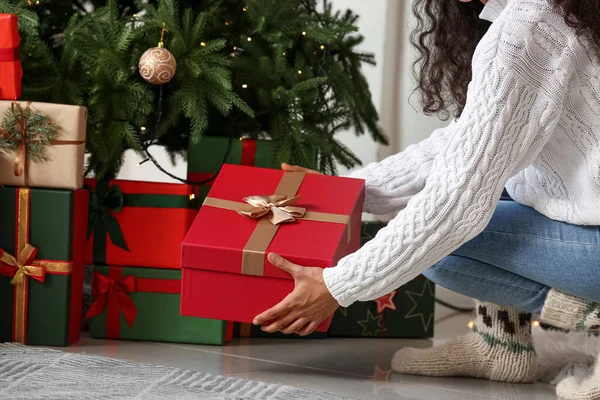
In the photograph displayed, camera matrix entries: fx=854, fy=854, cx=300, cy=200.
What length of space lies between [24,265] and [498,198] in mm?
936

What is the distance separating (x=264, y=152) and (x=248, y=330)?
42cm

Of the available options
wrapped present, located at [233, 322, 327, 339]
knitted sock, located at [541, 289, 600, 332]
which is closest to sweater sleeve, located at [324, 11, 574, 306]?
knitted sock, located at [541, 289, 600, 332]

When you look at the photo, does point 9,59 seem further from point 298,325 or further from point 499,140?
point 499,140

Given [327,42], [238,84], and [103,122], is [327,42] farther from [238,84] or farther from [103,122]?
[103,122]

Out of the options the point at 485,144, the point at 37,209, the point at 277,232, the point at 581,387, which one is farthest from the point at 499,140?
the point at 37,209

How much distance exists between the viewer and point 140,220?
5.82 ft

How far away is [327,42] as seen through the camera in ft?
6.17

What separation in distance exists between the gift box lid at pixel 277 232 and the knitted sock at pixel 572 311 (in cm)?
37

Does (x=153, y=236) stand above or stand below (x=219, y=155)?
below

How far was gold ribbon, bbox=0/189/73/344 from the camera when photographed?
5.51 ft

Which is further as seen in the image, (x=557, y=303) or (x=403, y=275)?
(x=557, y=303)

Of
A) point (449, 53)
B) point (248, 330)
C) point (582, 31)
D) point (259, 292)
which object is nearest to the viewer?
point (582, 31)

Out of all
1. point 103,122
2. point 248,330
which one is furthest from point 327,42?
point 248,330

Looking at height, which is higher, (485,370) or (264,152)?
(264,152)
